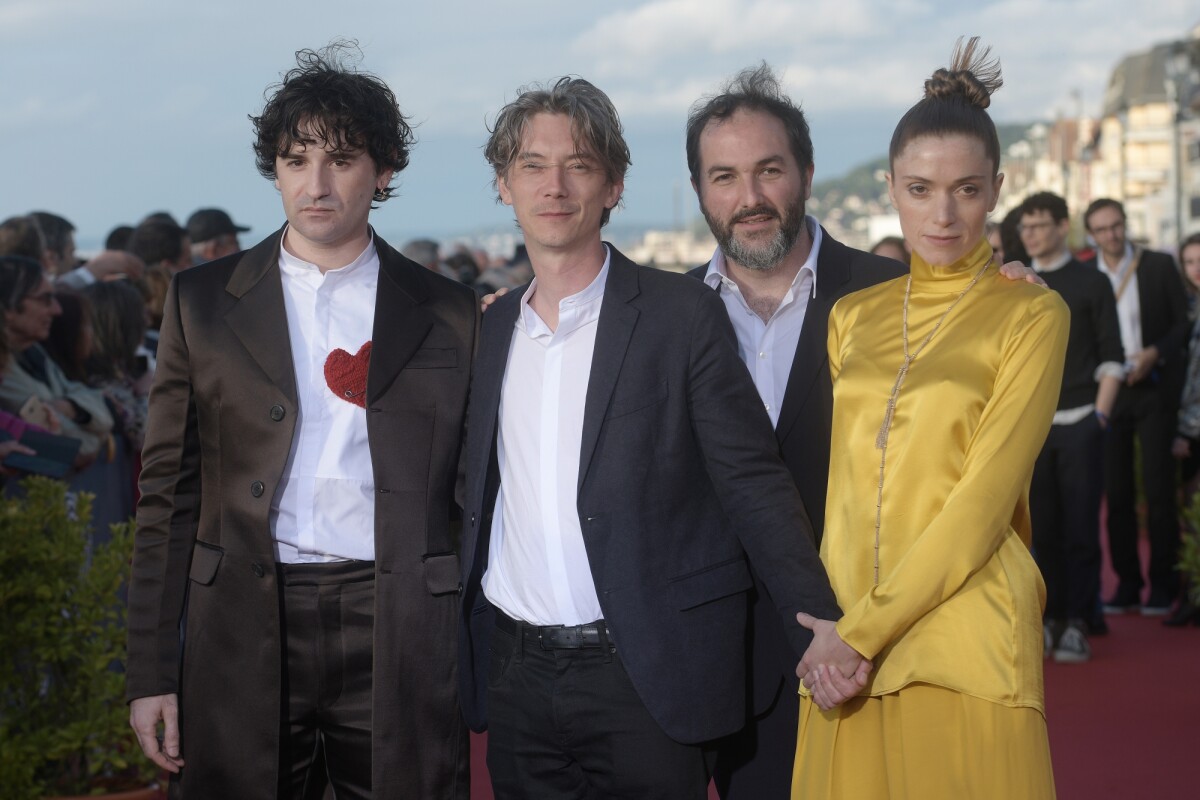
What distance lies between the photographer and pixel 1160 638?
8.23 meters

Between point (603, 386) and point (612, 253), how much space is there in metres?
0.38

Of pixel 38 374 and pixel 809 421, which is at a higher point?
pixel 38 374

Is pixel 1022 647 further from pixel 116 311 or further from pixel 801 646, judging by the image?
pixel 116 311

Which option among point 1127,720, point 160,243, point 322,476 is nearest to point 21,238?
point 160,243

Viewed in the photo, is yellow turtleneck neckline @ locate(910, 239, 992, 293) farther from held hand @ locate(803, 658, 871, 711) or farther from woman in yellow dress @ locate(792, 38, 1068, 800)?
held hand @ locate(803, 658, 871, 711)

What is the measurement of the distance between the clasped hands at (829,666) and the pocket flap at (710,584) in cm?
19

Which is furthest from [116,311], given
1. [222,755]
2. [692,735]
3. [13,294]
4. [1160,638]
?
[1160,638]

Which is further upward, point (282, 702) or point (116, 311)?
point (116, 311)

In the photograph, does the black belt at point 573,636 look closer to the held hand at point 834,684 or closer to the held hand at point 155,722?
the held hand at point 834,684

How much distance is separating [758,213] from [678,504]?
1.02m

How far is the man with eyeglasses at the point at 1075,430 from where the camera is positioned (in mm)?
7734

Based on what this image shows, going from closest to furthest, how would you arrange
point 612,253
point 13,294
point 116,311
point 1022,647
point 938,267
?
→ 1. point 1022,647
2. point 938,267
3. point 612,253
4. point 13,294
5. point 116,311

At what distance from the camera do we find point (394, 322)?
139 inches

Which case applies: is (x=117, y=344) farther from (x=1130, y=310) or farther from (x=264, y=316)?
(x=1130, y=310)
